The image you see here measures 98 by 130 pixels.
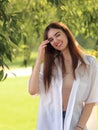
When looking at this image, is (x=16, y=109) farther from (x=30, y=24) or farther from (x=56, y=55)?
(x=56, y=55)

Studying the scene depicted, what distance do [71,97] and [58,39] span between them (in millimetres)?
460

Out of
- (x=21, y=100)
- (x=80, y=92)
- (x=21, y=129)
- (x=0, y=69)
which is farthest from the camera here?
(x=21, y=100)

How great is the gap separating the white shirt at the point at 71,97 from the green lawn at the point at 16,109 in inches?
310

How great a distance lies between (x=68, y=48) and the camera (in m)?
4.15

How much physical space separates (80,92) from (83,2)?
107 inches

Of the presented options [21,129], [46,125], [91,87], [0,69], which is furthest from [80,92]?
[21,129]

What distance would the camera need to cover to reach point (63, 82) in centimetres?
409

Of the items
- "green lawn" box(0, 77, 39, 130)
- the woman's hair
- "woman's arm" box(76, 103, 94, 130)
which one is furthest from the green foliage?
"green lawn" box(0, 77, 39, 130)

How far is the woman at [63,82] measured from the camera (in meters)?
4.05

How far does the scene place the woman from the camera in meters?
4.05

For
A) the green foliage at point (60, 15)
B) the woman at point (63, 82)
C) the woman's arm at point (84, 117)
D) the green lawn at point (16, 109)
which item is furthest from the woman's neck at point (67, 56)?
the green lawn at point (16, 109)

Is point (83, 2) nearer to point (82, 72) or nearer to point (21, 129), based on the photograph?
point (82, 72)

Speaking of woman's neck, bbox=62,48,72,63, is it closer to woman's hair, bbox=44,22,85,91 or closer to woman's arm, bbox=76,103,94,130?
woman's hair, bbox=44,22,85,91

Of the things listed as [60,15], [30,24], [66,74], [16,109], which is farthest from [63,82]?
[16,109]
